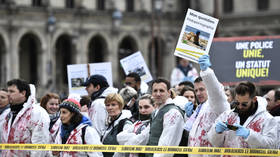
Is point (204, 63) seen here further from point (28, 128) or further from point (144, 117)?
point (28, 128)

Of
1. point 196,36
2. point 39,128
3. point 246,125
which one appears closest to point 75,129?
point 39,128

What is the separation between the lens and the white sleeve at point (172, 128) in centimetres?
852

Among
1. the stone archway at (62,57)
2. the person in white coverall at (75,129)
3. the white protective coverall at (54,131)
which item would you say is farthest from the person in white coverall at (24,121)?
the stone archway at (62,57)

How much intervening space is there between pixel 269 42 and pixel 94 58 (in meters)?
39.7

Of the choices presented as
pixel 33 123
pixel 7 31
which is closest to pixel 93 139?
pixel 33 123

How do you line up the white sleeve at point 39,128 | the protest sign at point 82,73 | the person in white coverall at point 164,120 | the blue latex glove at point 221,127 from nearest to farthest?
the blue latex glove at point 221,127 < the person in white coverall at point 164,120 < the white sleeve at point 39,128 < the protest sign at point 82,73

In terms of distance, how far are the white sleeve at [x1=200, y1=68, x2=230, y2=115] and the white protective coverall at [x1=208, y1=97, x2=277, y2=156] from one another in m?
0.20

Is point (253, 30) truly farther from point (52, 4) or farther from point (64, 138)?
point (64, 138)

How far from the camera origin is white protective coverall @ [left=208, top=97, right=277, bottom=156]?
24.9 feet

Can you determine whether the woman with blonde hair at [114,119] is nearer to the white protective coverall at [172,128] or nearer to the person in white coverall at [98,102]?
the white protective coverall at [172,128]

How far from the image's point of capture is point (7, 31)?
4241 centimetres

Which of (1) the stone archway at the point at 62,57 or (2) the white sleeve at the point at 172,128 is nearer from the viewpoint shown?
(2) the white sleeve at the point at 172,128

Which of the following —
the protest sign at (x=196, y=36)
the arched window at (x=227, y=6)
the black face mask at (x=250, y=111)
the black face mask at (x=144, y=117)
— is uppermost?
the arched window at (x=227, y=6)

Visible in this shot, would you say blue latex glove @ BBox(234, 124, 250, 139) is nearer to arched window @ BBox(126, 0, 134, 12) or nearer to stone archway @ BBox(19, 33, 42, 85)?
stone archway @ BBox(19, 33, 42, 85)
